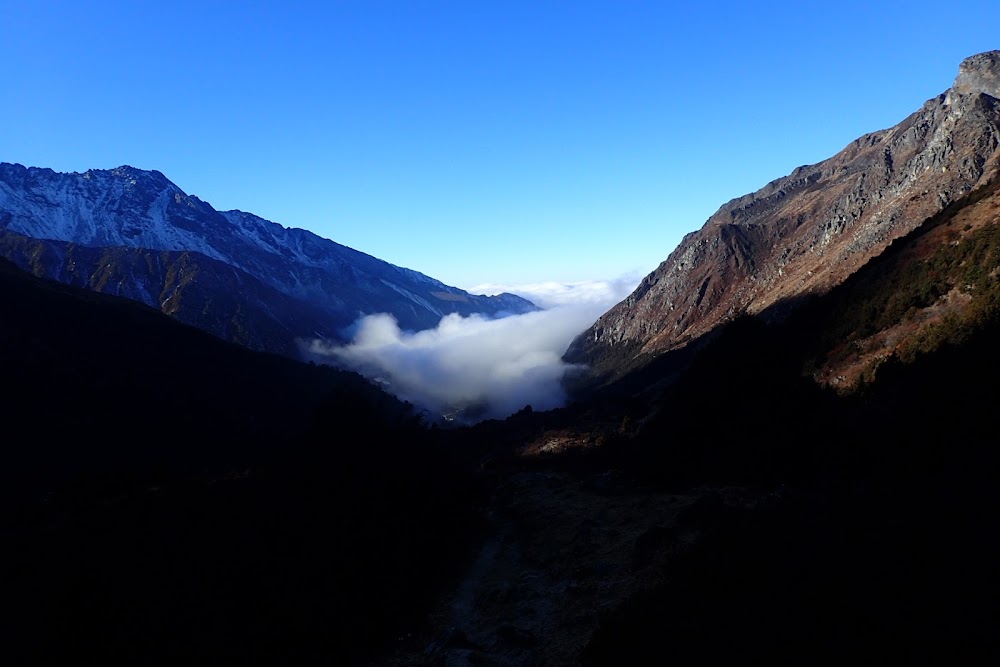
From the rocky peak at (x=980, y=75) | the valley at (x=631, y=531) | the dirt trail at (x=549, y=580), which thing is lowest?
the dirt trail at (x=549, y=580)

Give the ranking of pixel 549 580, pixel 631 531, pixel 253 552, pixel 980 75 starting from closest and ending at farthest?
pixel 253 552
pixel 549 580
pixel 631 531
pixel 980 75

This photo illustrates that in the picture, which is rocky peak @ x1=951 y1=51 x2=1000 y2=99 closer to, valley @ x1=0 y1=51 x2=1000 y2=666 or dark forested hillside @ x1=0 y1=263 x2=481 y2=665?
valley @ x1=0 y1=51 x2=1000 y2=666

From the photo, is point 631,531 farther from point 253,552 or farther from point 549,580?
point 253,552

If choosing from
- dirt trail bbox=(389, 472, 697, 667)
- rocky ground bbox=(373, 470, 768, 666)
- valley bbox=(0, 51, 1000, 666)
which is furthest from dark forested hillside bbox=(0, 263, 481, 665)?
rocky ground bbox=(373, 470, 768, 666)

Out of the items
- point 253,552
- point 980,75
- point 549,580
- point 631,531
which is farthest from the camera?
point 980,75

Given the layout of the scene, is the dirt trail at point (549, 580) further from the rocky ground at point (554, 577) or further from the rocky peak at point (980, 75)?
the rocky peak at point (980, 75)

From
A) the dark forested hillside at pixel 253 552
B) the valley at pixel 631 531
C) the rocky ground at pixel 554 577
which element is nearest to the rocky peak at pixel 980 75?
the valley at pixel 631 531

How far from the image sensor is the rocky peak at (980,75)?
185250 millimetres

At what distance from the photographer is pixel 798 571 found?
1527cm

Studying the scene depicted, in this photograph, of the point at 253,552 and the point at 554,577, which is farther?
the point at 554,577

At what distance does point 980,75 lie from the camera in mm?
191000

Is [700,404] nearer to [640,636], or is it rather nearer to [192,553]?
[640,636]

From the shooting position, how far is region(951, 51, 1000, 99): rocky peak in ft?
608

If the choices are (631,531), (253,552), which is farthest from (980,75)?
(253,552)
